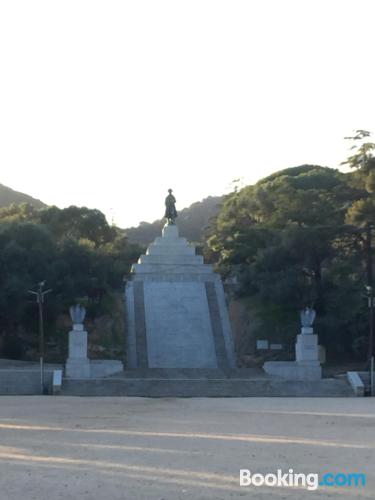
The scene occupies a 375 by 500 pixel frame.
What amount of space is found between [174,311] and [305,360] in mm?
8040

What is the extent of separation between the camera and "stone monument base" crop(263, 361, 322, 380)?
33.6 meters

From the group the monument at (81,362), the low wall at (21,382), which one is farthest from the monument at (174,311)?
the low wall at (21,382)

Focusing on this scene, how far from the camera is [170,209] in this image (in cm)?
4631

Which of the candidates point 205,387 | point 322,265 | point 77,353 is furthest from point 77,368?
point 322,265

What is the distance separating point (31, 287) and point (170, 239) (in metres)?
10.6

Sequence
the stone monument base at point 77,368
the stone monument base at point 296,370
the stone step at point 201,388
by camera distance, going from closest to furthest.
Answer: the stone step at point 201,388, the stone monument base at point 77,368, the stone monument base at point 296,370

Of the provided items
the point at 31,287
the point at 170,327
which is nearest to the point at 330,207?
the point at 170,327

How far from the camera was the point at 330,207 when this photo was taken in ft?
130

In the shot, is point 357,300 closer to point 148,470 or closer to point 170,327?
point 170,327

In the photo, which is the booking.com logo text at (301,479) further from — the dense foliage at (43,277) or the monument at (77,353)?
the dense foliage at (43,277)

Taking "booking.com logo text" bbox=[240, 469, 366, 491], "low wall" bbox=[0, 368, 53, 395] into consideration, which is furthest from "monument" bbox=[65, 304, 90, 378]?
"booking.com logo text" bbox=[240, 469, 366, 491]

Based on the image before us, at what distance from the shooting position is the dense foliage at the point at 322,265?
3644 cm

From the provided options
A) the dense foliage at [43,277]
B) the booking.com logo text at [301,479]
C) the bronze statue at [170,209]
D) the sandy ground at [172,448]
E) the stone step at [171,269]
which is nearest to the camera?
the sandy ground at [172,448]

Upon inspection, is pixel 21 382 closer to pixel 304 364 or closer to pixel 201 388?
pixel 201 388
